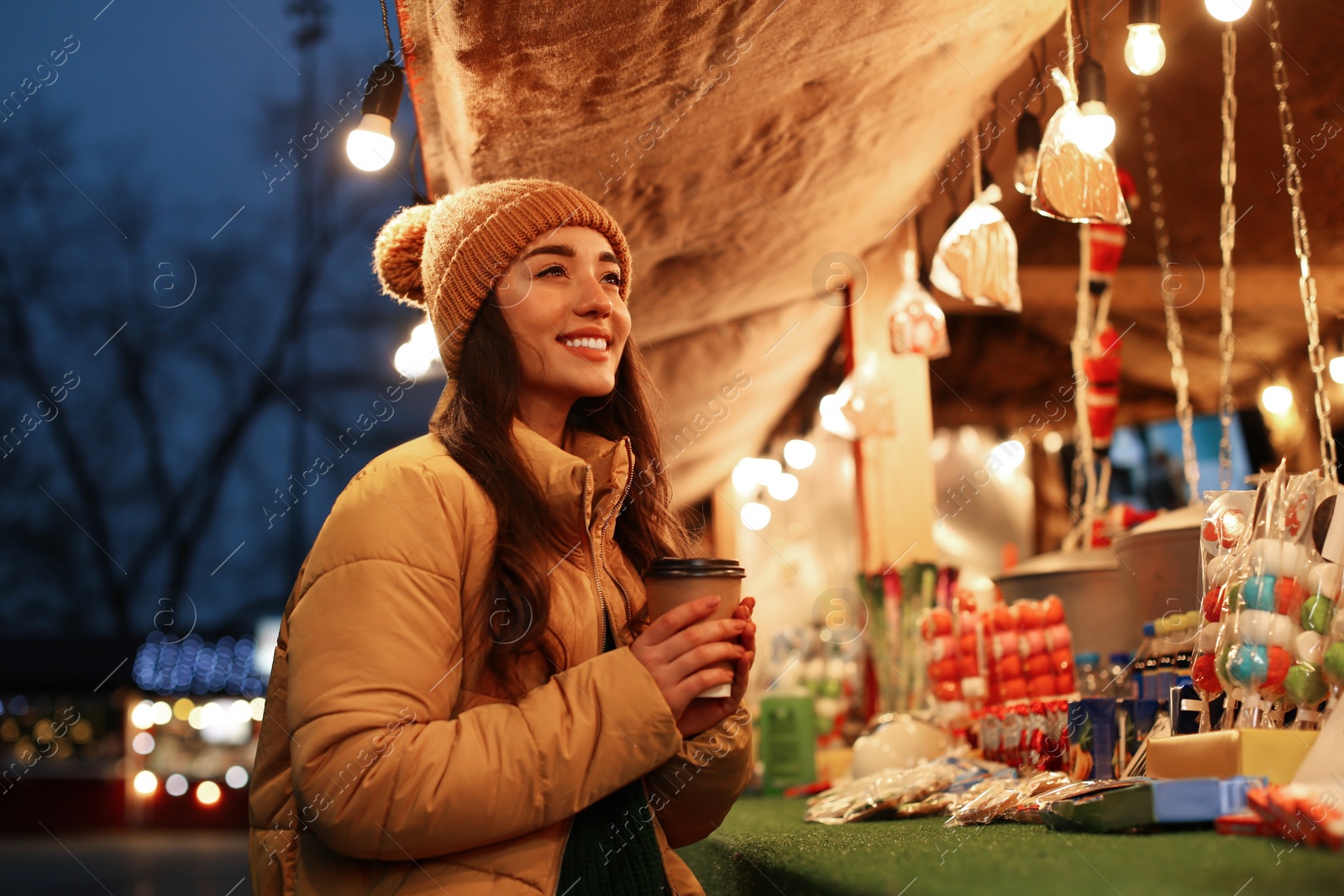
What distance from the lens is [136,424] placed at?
809 inches

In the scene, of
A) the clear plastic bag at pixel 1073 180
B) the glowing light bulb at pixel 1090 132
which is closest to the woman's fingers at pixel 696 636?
the clear plastic bag at pixel 1073 180

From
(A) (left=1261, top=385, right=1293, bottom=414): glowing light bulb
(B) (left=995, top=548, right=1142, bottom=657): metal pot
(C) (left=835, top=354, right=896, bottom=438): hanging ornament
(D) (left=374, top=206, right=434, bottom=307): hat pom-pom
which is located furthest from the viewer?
(A) (left=1261, top=385, right=1293, bottom=414): glowing light bulb

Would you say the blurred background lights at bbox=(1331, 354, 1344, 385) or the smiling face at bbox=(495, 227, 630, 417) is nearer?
the smiling face at bbox=(495, 227, 630, 417)

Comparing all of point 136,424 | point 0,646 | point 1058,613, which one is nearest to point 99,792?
point 0,646

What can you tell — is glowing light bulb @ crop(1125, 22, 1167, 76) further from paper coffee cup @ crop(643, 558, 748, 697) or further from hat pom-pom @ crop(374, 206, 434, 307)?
paper coffee cup @ crop(643, 558, 748, 697)

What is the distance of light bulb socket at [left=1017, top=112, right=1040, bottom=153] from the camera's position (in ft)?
11.8

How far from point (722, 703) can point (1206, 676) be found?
36.8 inches

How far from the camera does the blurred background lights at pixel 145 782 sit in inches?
716

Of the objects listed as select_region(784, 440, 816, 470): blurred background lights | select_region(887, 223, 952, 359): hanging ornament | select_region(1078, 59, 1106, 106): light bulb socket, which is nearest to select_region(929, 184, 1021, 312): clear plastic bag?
select_region(1078, 59, 1106, 106): light bulb socket

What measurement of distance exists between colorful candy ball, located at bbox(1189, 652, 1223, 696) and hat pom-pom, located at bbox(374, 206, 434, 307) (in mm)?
1592

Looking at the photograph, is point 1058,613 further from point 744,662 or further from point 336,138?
point 336,138

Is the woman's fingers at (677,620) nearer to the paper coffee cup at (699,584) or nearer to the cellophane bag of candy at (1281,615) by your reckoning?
the paper coffee cup at (699,584)

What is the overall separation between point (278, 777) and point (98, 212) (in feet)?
73.1

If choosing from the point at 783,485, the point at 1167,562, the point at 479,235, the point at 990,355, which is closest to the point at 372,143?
the point at 479,235
